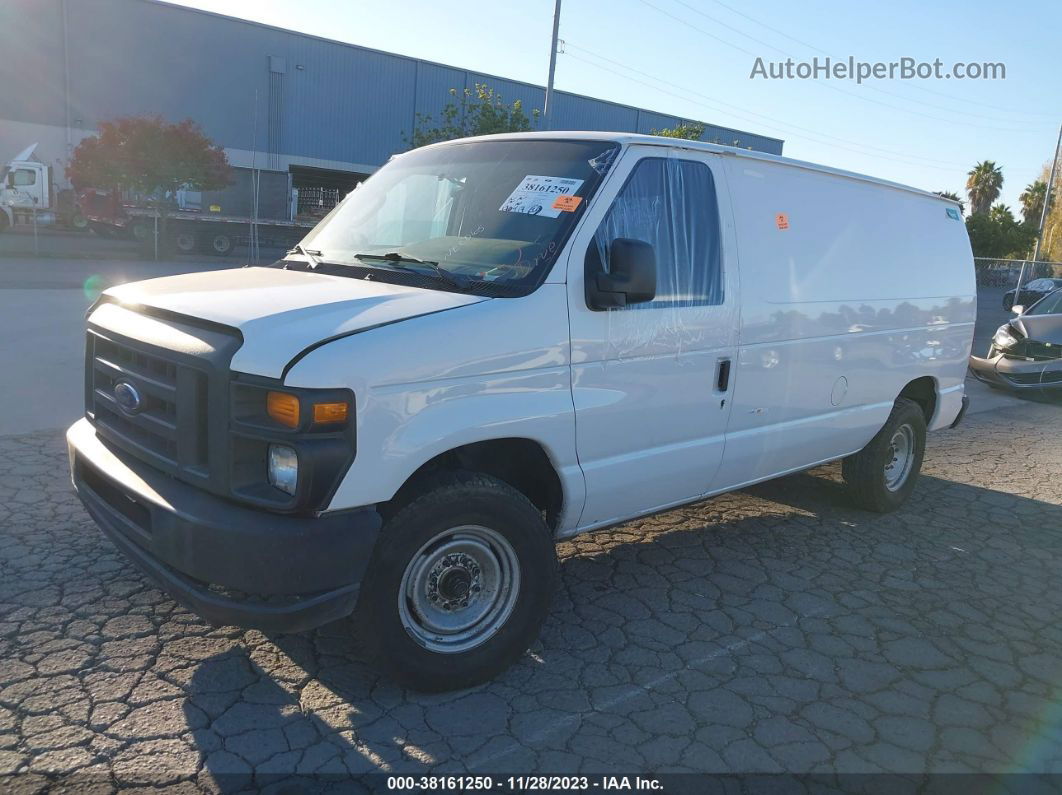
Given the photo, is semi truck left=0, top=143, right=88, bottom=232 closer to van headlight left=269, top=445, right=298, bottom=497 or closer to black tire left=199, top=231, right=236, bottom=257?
black tire left=199, top=231, right=236, bottom=257

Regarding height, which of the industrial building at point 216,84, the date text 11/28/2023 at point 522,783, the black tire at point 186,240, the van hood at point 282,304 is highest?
the industrial building at point 216,84

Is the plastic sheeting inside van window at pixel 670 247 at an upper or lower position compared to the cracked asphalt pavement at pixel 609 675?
upper

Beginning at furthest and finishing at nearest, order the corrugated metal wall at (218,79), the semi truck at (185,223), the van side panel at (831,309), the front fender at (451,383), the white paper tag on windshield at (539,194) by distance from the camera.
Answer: the corrugated metal wall at (218,79), the semi truck at (185,223), the van side panel at (831,309), the white paper tag on windshield at (539,194), the front fender at (451,383)

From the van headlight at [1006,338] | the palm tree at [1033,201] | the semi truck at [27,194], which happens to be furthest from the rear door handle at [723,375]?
the palm tree at [1033,201]

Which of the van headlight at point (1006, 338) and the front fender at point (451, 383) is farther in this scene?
the van headlight at point (1006, 338)

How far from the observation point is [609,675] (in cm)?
355

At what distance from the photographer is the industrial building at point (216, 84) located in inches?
1323

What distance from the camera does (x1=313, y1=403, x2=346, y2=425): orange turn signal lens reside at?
2.76 metres

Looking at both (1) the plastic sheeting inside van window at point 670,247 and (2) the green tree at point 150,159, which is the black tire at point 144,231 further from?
(1) the plastic sheeting inside van window at point 670,247

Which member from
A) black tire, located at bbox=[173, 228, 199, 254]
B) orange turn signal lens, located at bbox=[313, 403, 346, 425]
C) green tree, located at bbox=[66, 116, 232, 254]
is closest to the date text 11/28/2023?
orange turn signal lens, located at bbox=[313, 403, 346, 425]

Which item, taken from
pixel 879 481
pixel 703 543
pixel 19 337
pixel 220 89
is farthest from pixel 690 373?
pixel 220 89

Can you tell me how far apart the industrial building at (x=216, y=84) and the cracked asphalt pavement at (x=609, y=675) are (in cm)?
3137

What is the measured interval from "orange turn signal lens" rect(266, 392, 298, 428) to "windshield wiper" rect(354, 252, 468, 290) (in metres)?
0.94

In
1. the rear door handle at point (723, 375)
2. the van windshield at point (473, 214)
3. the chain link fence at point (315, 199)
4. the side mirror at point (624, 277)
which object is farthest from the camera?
the chain link fence at point (315, 199)
